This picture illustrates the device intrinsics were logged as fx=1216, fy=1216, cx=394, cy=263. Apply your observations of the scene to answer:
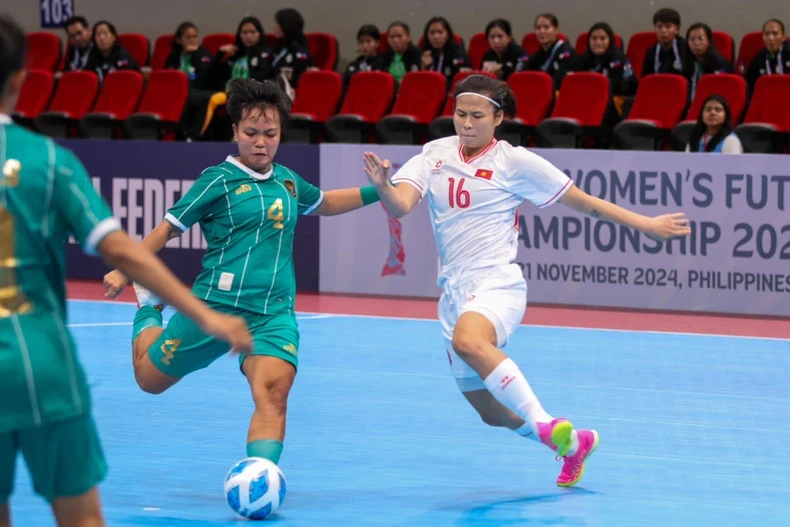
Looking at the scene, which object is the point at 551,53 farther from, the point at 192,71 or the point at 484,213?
the point at 484,213

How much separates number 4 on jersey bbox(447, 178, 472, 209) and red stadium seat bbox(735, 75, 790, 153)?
23.5ft

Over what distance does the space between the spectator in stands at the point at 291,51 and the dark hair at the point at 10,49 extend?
12.1 metres

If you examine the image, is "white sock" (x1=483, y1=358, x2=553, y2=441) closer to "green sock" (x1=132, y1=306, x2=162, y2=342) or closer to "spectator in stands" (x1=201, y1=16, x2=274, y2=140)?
"green sock" (x1=132, y1=306, x2=162, y2=342)

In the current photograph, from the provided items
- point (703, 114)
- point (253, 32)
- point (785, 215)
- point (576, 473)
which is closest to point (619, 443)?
point (576, 473)

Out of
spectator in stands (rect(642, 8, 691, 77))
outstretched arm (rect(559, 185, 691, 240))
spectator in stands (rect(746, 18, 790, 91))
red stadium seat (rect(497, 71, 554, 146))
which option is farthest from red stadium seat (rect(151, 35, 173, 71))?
outstretched arm (rect(559, 185, 691, 240))

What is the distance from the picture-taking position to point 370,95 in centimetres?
1448

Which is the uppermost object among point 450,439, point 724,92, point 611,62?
point 611,62

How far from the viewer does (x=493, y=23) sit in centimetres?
1435

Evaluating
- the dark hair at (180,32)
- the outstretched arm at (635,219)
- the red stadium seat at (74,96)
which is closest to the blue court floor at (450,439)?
the outstretched arm at (635,219)

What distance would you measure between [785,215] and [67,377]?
9.12 m

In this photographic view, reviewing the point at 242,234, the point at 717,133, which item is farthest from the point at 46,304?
the point at 717,133

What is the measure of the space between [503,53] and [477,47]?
1.71 metres

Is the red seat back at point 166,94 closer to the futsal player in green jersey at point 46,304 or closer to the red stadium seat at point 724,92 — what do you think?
the red stadium seat at point 724,92

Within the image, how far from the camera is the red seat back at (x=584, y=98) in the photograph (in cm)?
1312
